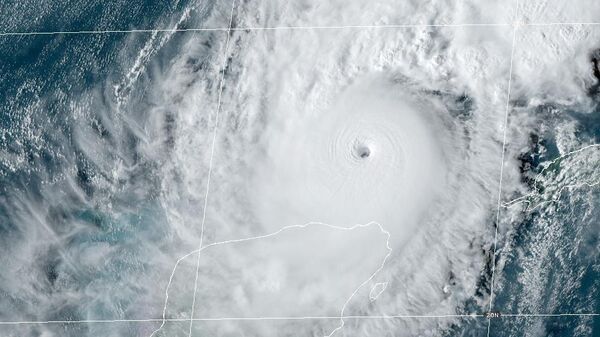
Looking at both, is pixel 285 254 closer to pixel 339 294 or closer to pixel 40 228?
pixel 339 294

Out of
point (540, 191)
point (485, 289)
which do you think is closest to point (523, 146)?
point (540, 191)

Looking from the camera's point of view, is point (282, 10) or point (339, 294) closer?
point (339, 294)

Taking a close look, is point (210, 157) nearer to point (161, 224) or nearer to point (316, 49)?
point (161, 224)

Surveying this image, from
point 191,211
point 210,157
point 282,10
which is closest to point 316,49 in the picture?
point 282,10

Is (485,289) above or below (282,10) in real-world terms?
below

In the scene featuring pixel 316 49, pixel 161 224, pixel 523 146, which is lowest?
pixel 161 224

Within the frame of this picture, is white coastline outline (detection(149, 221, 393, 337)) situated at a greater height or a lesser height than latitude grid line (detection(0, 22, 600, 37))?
lesser

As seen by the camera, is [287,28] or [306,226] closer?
[306,226]

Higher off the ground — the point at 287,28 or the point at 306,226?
the point at 287,28

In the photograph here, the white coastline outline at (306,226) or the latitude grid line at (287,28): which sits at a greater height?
the latitude grid line at (287,28)
